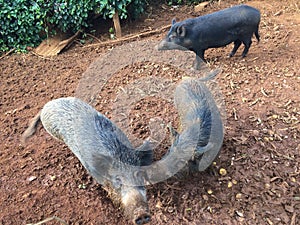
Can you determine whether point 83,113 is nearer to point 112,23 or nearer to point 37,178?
point 37,178

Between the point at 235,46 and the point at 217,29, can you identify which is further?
the point at 235,46

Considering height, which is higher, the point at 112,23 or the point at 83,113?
the point at 83,113

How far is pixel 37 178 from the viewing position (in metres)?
3.61

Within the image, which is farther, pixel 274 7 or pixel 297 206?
pixel 274 7

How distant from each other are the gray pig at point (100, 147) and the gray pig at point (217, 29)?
214 cm

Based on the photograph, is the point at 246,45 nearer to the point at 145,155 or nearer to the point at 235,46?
the point at 235,46

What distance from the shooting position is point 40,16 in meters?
6.43

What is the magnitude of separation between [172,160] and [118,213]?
2.31ft

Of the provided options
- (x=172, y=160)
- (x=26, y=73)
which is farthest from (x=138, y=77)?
(x=172, y=160)

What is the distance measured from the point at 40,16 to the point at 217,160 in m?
4.60

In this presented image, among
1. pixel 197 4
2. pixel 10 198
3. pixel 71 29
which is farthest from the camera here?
pixel 197 4

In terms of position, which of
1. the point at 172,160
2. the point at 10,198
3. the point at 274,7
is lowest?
the point at 274,7

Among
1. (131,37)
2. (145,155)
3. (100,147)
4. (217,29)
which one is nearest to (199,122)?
(145,155)

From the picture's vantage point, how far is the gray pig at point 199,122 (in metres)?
3.23
